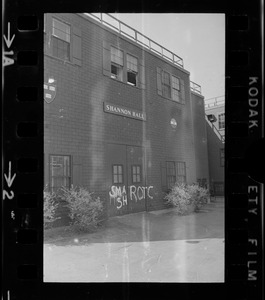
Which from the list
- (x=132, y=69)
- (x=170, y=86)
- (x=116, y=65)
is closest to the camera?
(x=170, y=86)

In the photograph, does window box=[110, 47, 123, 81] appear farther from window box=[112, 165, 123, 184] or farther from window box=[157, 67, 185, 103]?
window box=[112, 165, 123, 184]

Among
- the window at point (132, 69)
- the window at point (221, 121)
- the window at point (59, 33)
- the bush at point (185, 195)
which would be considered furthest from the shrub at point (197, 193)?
the window at point (59, 33)

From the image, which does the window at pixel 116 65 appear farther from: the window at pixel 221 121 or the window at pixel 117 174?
the window at pixel 221 121

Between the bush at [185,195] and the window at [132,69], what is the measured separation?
602 millimetres

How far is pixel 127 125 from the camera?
5.02 feet

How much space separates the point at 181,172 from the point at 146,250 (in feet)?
1.50

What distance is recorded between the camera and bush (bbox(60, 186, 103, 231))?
1.66 m

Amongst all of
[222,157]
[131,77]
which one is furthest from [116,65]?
[222,157]

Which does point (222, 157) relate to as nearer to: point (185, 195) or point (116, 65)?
point (185, 195)

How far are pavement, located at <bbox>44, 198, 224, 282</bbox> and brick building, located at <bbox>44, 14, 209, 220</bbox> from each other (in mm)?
122

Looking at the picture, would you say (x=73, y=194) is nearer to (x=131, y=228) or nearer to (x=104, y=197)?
(x=104, y=197)
